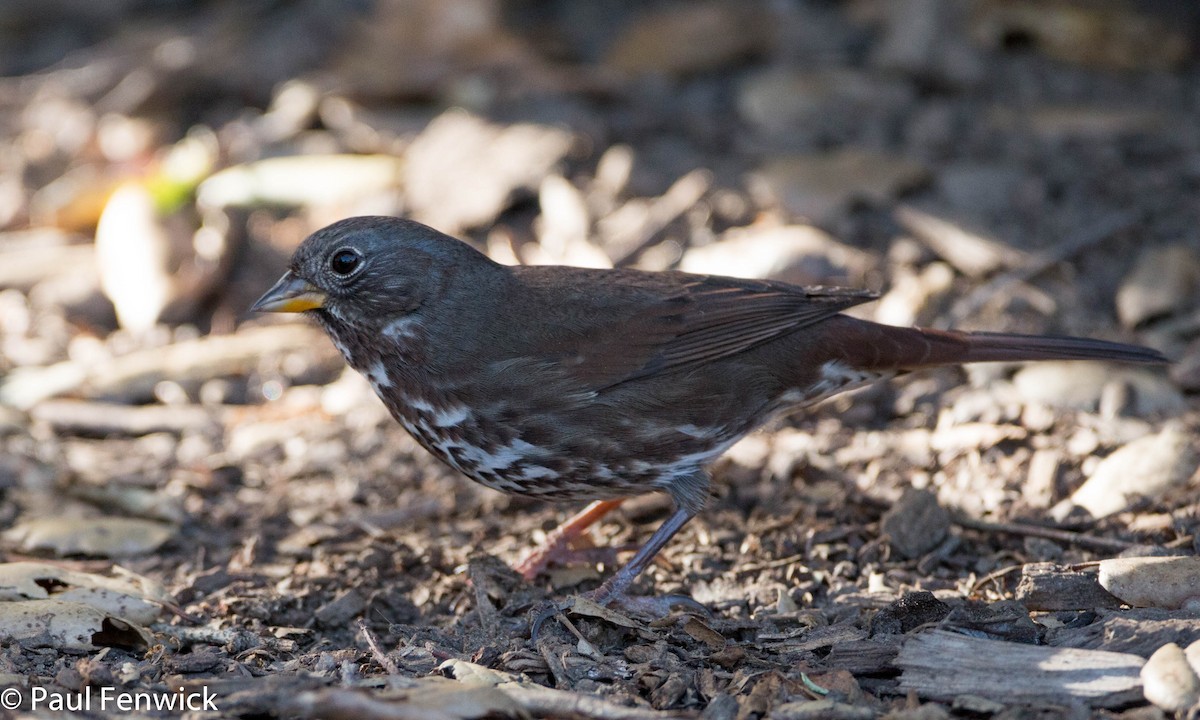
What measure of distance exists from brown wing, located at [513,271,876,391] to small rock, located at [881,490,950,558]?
0.68 metres

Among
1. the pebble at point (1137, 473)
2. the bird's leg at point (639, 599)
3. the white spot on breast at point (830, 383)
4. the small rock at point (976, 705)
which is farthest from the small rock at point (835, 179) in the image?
the small rock at point (976, 705)

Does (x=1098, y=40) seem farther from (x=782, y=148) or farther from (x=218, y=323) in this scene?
(x=218, y=323)

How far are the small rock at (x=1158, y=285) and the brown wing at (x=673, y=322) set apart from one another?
1.44 meters

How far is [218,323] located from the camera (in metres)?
6.07

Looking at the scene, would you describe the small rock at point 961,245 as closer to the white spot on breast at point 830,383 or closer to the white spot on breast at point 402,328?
the white spot on breast at point 830,383

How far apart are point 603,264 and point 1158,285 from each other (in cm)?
231

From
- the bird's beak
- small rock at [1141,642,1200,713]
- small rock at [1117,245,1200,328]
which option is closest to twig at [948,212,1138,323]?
small rock at [1117,245,1200,328]

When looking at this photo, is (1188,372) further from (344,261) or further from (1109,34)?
(344,261)

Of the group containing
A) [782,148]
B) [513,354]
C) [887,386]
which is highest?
[782,148]

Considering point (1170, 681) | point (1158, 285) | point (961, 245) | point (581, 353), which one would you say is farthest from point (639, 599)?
point (1158, 285)

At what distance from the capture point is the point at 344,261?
407 centimetres

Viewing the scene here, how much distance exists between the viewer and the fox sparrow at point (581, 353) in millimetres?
3965

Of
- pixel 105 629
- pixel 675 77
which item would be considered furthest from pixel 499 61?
pixel 105 629

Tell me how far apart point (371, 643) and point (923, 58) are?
454 centimetres
